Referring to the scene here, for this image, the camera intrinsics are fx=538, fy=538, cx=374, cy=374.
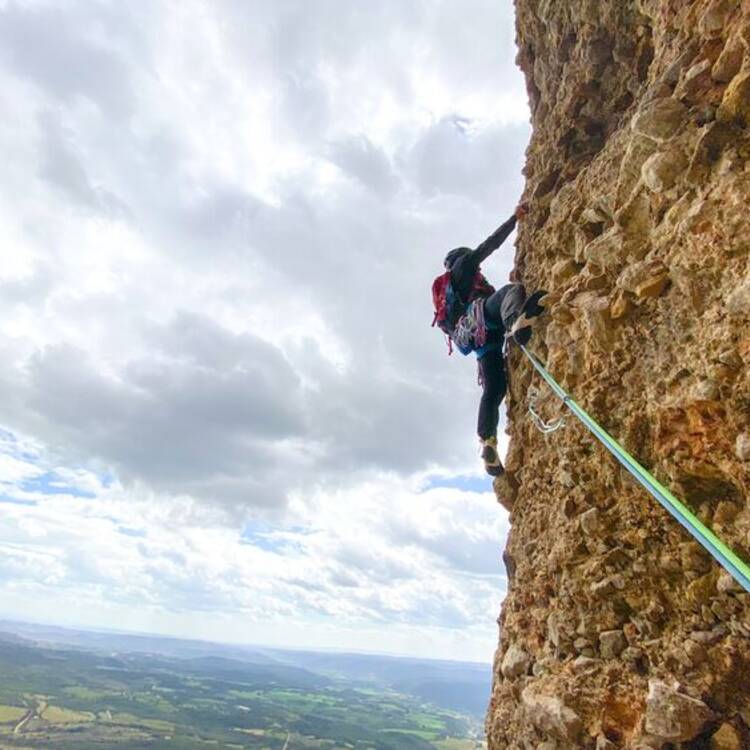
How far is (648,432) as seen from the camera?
15.9ft

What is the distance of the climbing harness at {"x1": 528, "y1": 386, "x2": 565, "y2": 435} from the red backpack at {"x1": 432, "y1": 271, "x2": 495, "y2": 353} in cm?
218

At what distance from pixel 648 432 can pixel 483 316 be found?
3.54m

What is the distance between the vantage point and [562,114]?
8375 mm

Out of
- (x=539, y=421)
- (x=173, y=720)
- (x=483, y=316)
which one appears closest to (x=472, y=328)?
(x=483, y=316)

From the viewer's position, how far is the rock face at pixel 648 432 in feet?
13.1

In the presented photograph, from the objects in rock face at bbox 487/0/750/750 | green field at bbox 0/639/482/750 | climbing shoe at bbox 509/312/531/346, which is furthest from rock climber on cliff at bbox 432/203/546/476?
green field at bbox 0/639/482/750

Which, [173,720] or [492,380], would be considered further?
[173,720]

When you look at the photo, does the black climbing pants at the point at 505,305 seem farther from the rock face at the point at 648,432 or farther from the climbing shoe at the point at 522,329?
the rock face at the point at 648,432

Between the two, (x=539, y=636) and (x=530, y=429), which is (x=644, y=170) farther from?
(x=539, y=636)

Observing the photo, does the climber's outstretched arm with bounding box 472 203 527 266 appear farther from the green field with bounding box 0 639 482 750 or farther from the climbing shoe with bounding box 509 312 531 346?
the green field with bounding box 0 639 482 750

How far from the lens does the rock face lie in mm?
4004

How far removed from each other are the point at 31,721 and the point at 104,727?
14.8 metres

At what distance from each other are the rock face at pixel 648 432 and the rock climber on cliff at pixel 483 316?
0.86 m

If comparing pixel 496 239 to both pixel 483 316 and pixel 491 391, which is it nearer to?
pixel 483 316
